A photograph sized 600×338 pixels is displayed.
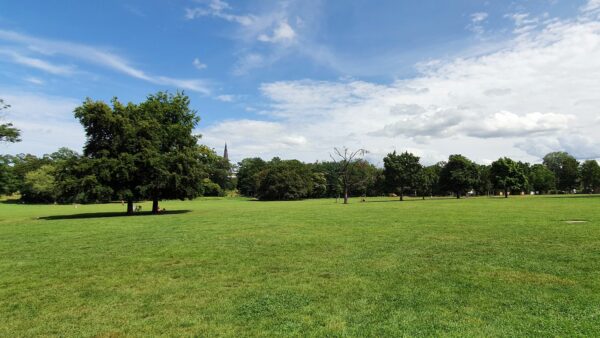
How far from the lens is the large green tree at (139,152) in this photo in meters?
36.2

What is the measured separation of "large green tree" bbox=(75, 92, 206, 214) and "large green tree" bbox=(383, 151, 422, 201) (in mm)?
49614

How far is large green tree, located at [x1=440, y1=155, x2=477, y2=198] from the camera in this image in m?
84.2

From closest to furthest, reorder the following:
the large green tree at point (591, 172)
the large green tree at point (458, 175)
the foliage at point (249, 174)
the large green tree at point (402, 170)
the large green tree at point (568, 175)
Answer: the large green tree at point (402, 170), the large green tree at point (458, 175), the large green tree at point (591, 172), the large green tree at point (568, 175), the foliage at point (249, 174)

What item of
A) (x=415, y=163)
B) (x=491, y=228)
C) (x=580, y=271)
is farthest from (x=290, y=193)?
(x=580, y=271)

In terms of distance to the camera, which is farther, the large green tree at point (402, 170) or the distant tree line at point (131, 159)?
the large green tree at point (402, 170)

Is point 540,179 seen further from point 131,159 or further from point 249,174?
point 131,159

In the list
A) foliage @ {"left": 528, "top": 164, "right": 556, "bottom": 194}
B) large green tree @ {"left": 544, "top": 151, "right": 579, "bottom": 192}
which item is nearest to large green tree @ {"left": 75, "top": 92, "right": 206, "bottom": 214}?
foliage @ {"left": 528, "top": 164, "right": 556, "bottom": 194}

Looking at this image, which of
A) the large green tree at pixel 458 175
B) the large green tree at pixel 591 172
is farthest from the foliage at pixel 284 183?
the large green tree at pixel 591 172

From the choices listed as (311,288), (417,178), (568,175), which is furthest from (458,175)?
(311,288)

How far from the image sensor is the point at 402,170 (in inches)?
3184

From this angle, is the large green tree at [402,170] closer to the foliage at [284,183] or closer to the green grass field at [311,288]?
the foliage at [284,183]

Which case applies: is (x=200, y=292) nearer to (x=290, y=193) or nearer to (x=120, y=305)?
(x=120, y=305)

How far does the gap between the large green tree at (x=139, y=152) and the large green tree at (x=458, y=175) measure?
6233 centimetres

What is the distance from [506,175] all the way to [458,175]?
13151 millimetres
